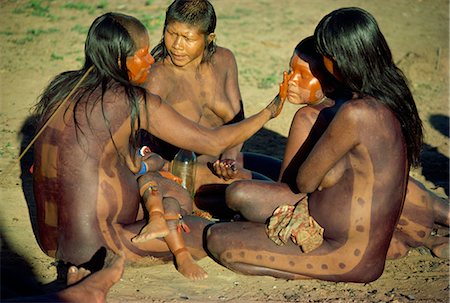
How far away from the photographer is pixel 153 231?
473 centimetres

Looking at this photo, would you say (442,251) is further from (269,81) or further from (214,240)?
(269,81)

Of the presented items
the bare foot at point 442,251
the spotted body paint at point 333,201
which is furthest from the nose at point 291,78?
the bare foot at point 442,251

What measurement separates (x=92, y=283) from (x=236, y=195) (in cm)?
117

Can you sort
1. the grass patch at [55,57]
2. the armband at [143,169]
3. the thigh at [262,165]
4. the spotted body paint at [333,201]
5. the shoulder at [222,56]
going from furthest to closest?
the grass patch at [55,57], the thigh at [262,165], the shoulder at [222,56], the armband at [143,169], the spotted body paint at [333,201]

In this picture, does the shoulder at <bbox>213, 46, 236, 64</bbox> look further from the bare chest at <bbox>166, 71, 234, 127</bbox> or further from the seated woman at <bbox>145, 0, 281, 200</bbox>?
the bare chest at <bbox>166, 71, 234, 127</bbox>

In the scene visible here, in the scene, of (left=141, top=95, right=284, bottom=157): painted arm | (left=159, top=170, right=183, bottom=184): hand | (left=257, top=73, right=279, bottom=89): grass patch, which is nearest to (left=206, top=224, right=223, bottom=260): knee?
(left=141, top=95, right=284, bottom=157): painted arm

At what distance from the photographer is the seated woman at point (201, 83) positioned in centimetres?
558

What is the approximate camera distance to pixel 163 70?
19.1ft

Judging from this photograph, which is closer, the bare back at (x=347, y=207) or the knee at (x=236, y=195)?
the bare back at (x=347, y=207)

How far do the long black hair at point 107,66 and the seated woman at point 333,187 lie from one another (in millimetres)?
897

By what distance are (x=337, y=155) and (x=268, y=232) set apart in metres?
0.68

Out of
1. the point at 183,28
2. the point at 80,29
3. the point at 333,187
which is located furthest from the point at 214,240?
the point at 80,29

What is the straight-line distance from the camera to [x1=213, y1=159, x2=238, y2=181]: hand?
5652mm

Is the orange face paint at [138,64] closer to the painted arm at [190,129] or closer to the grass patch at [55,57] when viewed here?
the painted arm at [190,129]
